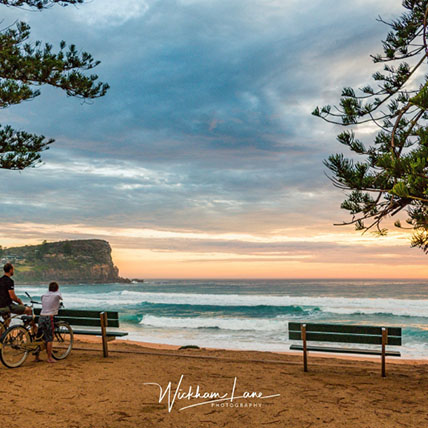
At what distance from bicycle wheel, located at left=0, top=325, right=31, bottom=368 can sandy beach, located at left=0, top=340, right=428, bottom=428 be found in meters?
0.17

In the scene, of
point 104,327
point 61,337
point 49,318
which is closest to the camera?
point 49,318

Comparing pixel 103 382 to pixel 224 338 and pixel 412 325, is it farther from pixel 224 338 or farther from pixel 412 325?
pixel 412 325

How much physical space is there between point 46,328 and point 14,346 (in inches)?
23.2

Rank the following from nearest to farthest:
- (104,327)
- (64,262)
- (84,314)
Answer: (104,327) < (84,314) < (64,262)

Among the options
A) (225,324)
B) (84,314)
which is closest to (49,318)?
(84,314)

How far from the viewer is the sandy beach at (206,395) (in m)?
4.59

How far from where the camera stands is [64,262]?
10019 centimetres

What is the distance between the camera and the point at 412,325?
21.4m

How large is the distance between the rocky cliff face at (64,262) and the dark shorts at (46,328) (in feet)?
313

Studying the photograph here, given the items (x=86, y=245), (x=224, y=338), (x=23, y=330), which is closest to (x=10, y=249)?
(x=86, y=245)

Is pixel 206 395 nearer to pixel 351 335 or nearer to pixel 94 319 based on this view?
pixel 351 335

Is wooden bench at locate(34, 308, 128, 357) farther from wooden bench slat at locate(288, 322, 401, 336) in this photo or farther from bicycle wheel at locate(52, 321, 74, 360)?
wooden bench slat at locate(288, 322, 401, 336)

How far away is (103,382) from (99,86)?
7259mm
